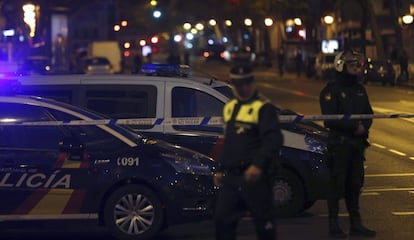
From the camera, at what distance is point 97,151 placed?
866cm

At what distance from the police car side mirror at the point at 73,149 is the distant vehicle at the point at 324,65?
42.2 m

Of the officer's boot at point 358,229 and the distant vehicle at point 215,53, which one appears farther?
the distant vehicle at point 215,53

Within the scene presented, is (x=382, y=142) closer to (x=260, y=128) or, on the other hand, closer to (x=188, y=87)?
(x=188, y=87)

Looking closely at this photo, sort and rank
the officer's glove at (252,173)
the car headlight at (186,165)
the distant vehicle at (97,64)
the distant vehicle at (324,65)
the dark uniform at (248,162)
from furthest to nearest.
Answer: the distant vehicle at (324,65), the distant vehicle at (97,64), the car headlight at (186,165), the dark uniform at (248,162), the officer's glove at (252,173)

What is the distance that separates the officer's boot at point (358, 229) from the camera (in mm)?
8781

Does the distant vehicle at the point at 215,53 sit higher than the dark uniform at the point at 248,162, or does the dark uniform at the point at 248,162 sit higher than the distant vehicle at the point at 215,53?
the distant vehicle at the point at 215,53

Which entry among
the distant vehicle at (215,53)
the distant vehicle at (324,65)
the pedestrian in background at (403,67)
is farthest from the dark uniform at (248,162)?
the distant vehicle at (215,53)

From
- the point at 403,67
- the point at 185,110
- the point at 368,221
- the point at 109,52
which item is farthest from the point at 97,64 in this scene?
the point at 368,221

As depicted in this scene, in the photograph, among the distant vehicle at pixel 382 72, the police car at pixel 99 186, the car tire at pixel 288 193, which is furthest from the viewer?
the distant vehicle at pixel 382 72

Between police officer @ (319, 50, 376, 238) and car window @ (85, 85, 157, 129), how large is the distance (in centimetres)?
257

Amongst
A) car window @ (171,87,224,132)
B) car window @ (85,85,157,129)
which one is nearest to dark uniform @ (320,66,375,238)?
car window @ (171,87,224,132)

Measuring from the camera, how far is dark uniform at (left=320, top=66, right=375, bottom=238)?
8.66m

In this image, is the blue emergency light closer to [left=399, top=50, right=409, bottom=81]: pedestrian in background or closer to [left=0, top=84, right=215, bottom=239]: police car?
[left=0, top=84, right=215, bottom=239]: police car

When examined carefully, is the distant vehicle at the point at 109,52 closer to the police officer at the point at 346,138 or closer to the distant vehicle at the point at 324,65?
the distant vehicle at the point at 324,65
